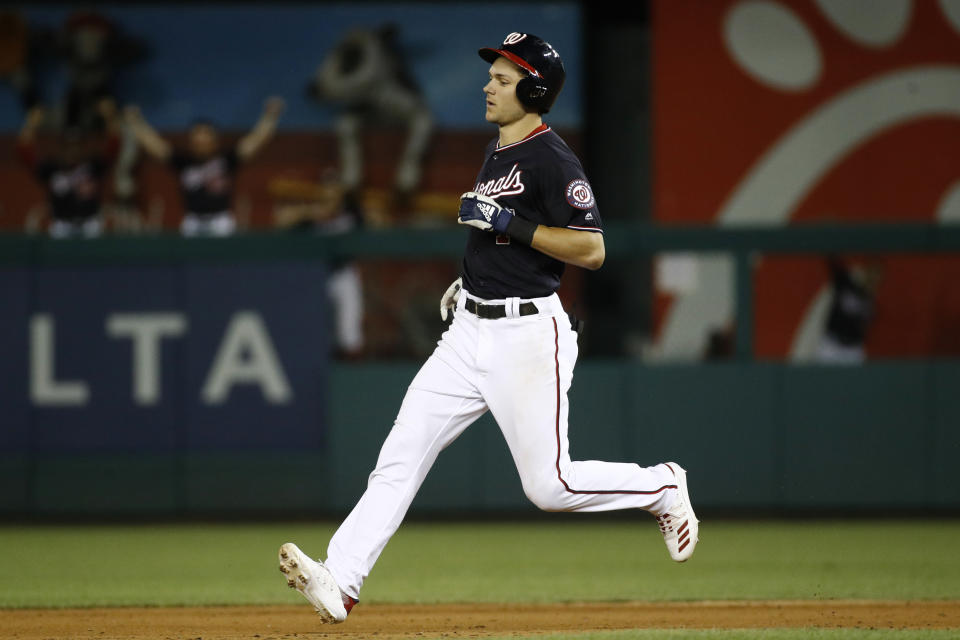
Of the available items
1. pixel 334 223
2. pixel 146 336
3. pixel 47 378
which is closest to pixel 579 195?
pixel 146 336

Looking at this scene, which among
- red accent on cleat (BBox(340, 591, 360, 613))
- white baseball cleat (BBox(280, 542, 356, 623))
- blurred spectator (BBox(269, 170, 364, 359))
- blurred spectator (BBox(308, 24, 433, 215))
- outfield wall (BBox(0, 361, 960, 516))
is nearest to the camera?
white baseball cleat (BBox(280, 542, 356, 623))

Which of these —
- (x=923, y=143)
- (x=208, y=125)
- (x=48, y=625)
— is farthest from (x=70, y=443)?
(x=923, y=143)

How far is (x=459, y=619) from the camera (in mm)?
5523

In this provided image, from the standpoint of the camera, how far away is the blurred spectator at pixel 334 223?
9766mm

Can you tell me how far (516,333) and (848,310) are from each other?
5.94 m

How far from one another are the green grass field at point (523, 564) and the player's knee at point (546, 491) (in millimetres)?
483

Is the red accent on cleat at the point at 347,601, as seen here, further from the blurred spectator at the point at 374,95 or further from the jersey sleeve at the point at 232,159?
the blurred spectator at the point at 374,95

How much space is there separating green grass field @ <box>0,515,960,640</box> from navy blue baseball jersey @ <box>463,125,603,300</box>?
1.28 metres

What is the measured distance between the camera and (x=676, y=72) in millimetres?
14430

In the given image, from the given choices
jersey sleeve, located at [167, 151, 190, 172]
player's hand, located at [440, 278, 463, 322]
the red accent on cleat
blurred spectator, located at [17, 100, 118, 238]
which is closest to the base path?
the red accent on cleat

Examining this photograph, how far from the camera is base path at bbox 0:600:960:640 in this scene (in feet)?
16.9

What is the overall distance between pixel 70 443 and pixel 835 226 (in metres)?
5.65

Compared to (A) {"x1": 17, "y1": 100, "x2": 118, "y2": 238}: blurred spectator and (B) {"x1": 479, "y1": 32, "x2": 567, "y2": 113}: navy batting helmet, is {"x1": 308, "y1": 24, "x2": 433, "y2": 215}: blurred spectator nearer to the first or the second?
(A) {"x1": 17, "y1": 100, "x2": 118, "y2": 238}: blurred spectator

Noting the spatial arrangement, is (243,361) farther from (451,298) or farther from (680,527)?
(680,527)
